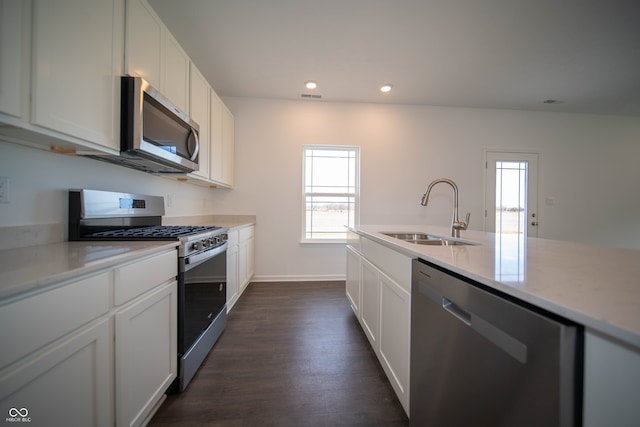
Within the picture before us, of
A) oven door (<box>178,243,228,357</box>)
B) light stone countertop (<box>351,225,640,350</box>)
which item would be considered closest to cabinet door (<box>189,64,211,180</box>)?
oven door (<box>178,243,228,357</box>)

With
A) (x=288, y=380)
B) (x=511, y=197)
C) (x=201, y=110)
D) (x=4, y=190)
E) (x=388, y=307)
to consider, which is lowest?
(x=288, y=380)

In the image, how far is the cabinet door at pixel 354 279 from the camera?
205cm

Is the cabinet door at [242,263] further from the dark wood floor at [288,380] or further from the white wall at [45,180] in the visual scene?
the white wall at [45,180]

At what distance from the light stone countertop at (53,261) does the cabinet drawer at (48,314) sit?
37mm

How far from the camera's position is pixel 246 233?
2.89 meters

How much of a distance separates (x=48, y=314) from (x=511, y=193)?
5170 mm

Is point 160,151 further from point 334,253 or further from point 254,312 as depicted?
point 334,253

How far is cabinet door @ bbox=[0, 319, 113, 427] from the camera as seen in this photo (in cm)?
60

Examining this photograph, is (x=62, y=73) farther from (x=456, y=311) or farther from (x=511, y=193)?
(x=511, y=193)

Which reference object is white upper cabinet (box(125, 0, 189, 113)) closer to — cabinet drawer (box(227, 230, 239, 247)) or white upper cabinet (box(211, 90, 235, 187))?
white upper cabinet (box(211, 90, 235, 187))

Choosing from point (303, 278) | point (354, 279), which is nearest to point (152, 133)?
point (354, 279)

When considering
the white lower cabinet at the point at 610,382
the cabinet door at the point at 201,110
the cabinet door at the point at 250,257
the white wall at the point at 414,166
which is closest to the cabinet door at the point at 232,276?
the cabinet door at the point at 250,257

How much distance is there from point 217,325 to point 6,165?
58.7 inches

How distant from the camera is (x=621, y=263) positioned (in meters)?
0.79
